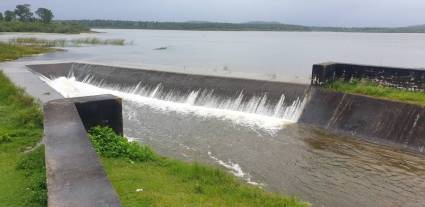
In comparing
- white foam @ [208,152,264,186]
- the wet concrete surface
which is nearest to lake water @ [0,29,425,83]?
the wet concrete surface

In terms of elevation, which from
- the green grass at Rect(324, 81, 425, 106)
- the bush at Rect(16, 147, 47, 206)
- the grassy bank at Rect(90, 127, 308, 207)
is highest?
the green grass at Rect(324, 81, 425, 106)

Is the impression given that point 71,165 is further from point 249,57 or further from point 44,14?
point 44,14

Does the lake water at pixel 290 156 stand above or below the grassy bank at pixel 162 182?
below

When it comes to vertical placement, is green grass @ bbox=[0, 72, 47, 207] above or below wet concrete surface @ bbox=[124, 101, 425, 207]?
above

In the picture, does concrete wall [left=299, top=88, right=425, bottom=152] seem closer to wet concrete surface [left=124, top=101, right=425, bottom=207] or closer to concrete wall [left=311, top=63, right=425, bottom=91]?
wet concrete surface [left=124, top=101, right=425, bottom=207]

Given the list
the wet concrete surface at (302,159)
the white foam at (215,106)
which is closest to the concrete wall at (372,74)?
the white foam at (215,106)

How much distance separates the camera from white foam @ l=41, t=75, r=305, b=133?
1468 cm

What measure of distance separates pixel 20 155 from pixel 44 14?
91.1m

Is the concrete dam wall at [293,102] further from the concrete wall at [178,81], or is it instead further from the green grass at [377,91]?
the green grass at [377,91]

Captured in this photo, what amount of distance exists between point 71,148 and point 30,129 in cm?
428

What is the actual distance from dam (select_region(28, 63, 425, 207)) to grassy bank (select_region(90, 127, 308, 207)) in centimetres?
175

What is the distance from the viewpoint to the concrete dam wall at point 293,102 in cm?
1202

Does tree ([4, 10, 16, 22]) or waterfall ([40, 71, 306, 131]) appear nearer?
waterfall ([40, 71, 306, 131])

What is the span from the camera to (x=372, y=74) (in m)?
14.8
